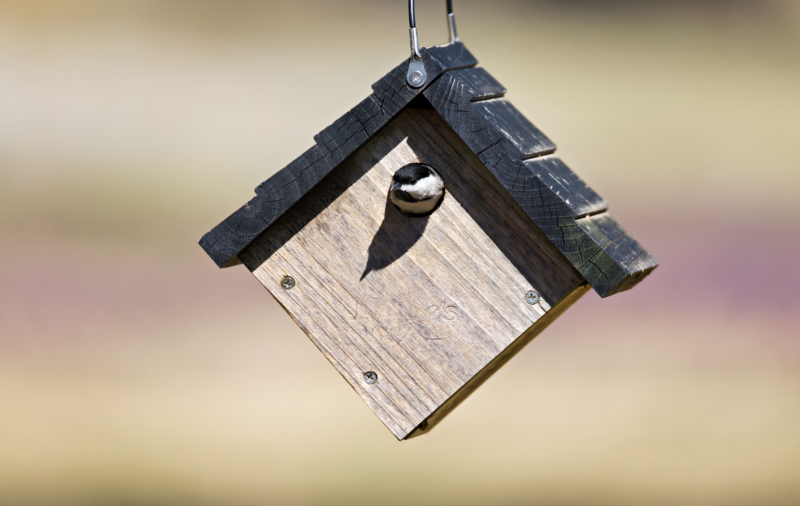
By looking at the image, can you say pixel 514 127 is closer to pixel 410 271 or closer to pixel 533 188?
pixel 533 188

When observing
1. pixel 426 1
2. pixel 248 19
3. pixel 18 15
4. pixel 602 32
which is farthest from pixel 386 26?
pixel 18 15

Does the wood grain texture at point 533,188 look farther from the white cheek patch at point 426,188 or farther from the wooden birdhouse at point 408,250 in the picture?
the white cheek patch at point 426,188

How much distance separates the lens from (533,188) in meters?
1.51

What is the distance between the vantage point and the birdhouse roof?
1.50m

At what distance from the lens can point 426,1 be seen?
8.23m

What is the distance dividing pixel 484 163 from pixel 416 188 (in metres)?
0.14

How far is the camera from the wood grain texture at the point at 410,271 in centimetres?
162

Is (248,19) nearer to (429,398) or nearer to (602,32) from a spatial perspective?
(602,32)

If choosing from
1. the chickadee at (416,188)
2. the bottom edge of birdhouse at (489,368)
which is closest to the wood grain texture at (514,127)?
the chickadee at (416,188)

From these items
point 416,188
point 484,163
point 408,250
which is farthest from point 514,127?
point 408,250

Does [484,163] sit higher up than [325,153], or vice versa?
[325,153]

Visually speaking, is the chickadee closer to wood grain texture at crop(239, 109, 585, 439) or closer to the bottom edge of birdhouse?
wood grain texture at crop(239, 109, 585, 439)

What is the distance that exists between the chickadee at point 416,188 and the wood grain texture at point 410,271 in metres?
0.03

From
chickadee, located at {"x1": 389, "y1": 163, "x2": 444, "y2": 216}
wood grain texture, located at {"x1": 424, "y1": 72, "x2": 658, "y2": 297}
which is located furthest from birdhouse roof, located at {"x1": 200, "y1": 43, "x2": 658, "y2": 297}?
chickadee, located at {"x1": 389, "y1": 163, "x2": 444, "y2": 216}
